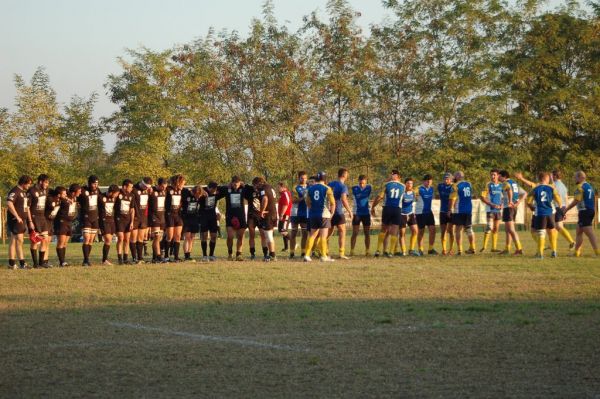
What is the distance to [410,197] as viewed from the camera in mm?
24266

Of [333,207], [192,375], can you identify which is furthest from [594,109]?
[192,375]

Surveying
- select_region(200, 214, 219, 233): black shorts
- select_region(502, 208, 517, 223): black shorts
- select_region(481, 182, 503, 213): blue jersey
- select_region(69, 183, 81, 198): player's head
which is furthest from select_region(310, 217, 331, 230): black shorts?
select_region(69, 183, 81, 198): player's head

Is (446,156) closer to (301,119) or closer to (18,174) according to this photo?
(301,119)

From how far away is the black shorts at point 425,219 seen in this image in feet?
80.5

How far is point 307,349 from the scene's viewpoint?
9664 mm

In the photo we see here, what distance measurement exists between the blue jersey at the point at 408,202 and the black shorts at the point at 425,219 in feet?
1.58

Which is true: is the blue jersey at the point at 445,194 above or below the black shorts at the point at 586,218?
above

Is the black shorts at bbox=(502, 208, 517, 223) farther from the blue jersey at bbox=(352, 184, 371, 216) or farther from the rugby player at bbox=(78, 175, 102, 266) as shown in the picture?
the rugby player at bbox=(78, 175, 102, 266)

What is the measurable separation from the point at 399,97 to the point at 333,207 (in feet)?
93.0

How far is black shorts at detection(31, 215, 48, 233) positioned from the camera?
21.6 meters

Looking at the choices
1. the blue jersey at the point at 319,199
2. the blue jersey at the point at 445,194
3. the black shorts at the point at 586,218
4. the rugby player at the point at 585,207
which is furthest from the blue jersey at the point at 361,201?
the black shorts at the point at 586,218

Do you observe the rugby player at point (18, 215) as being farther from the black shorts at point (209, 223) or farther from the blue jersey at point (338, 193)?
the blue jersey at point (338, 193)

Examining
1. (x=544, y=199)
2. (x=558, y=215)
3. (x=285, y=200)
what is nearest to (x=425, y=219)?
(x=558, y=215)

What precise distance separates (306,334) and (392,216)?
12.6 metres
